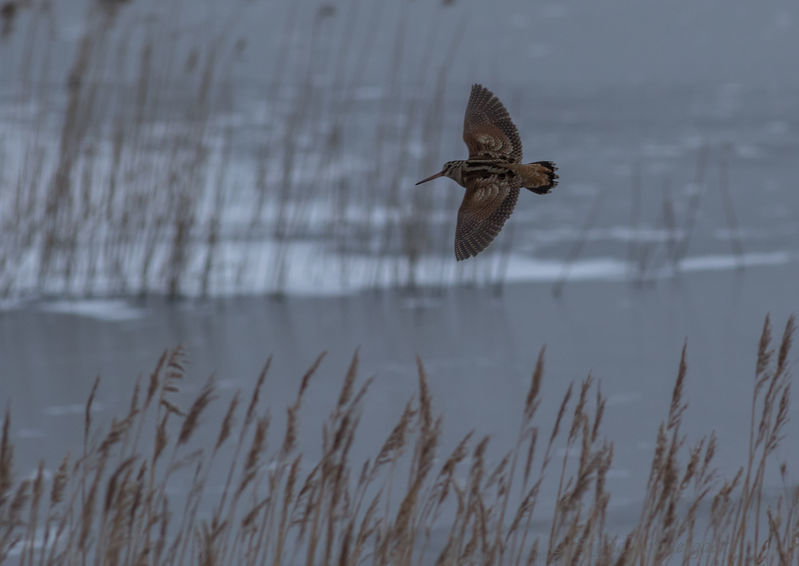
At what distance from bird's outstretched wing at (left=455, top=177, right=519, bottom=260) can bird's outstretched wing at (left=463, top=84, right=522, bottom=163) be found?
0.12ft

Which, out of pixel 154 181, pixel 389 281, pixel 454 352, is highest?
pixel 154 181

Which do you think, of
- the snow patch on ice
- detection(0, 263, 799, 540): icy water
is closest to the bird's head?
detection(0, 263, 799, 540): icy water

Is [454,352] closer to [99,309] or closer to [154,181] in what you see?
[154,181]

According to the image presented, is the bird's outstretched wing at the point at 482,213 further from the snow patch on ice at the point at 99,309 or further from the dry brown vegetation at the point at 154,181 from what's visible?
the snow patch on ice at the point at 99,309

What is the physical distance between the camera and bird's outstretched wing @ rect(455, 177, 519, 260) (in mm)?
667

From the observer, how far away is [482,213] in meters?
0.69

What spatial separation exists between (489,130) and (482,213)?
0.12 metres

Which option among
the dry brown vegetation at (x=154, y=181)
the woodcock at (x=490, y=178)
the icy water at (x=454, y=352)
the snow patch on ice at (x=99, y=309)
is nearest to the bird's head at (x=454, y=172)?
the woodcock at (x=490, y=178)

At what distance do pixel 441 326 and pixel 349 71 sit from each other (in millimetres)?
9700

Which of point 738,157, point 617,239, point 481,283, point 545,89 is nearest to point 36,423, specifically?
point 481,283

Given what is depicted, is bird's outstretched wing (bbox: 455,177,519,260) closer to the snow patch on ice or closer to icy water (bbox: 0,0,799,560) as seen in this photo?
icy water (bbox: 0,0,799,560)

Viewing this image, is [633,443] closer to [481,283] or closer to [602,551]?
[602,551]

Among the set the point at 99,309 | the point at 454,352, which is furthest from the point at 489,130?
the point at 99,309

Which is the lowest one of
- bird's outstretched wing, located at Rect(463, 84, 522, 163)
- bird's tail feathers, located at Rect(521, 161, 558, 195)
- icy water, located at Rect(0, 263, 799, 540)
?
icy water, located at Rect(0, 263, 799, 540)
